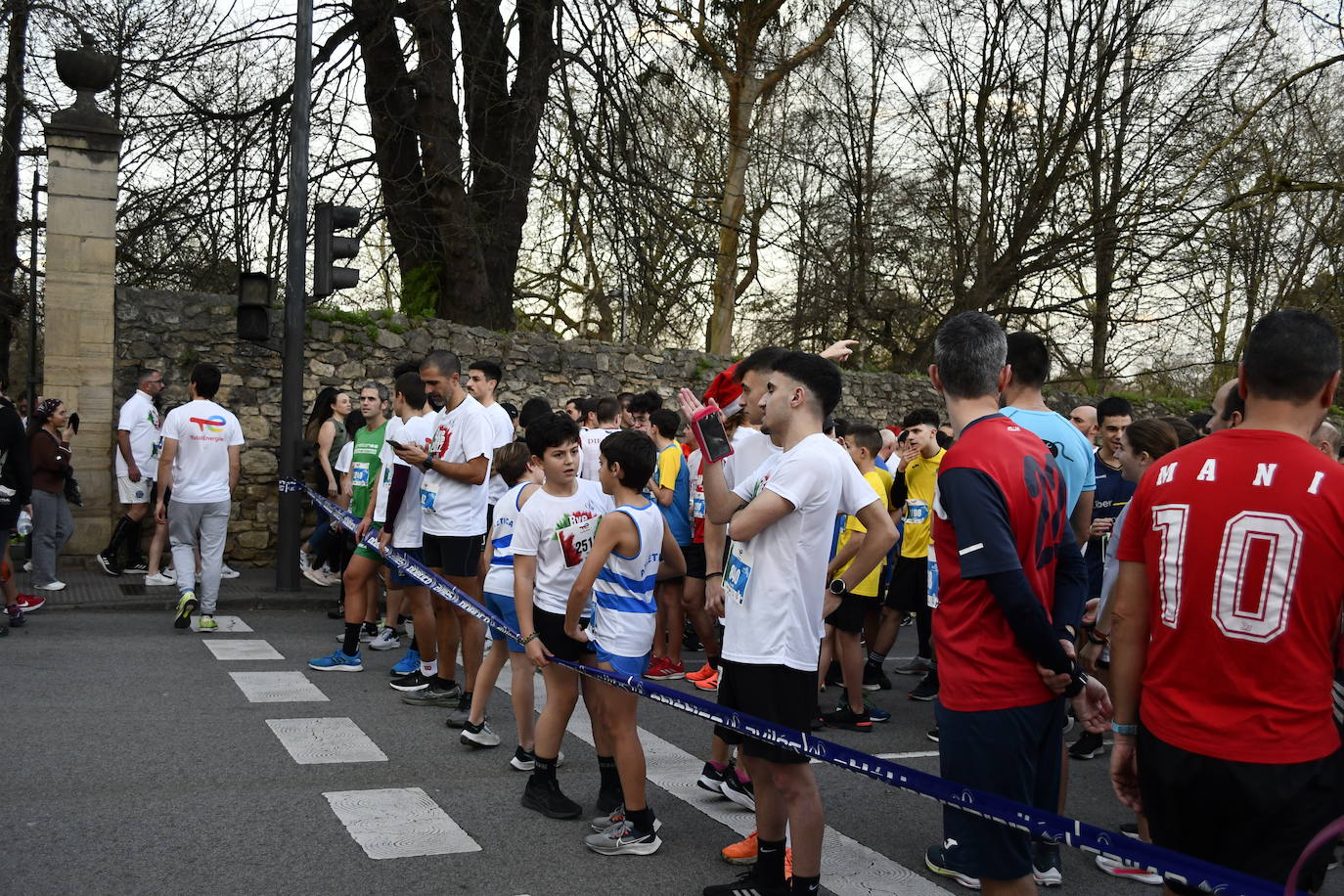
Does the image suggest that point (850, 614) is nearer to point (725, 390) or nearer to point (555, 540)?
point (725, 390)

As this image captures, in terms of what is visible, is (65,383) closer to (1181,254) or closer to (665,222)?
(665,222)

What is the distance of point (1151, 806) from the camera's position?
2812 millimetres

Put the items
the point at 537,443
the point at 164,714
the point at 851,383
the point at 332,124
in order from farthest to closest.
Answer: the point at 851,383
the point at 332,124
the point at 164,714
the point at 537,443

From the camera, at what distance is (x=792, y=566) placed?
12.6ft

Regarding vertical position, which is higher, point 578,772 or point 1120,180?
point 1120,180

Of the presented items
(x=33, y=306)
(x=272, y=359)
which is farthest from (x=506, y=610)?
(x=33, y=306)

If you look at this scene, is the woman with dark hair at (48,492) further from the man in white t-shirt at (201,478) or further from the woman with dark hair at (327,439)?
the woman with dark hair at (327,439)

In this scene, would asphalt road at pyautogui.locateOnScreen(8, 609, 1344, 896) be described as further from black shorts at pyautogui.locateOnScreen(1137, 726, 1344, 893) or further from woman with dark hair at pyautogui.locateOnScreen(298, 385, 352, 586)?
woman with dark hair at pyautogui.locateOnScreen(298, 385, 352, 586)

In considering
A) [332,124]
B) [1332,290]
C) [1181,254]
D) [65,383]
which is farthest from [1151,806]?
[1332,290]

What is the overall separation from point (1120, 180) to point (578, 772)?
20.2 m

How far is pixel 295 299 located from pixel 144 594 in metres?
3.01

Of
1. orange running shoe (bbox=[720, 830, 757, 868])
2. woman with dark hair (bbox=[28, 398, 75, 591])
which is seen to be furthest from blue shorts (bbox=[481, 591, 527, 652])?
woman with dark hair (bbox=[28, 398, 75, 591])

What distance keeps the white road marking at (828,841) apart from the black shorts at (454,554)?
47.4 inches

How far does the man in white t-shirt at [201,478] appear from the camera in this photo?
8.74 m
